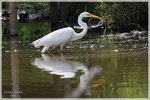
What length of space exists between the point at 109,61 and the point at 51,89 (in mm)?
3431

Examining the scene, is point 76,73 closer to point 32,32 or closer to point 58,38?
point 58,38

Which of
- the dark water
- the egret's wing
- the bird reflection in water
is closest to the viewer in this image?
the dark water

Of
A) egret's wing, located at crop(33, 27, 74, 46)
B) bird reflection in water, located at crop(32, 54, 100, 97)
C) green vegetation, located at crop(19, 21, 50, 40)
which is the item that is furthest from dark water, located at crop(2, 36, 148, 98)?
green vegetation, located at crop(19, 21, 50, 40)

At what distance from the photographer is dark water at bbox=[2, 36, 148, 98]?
775 centimetres

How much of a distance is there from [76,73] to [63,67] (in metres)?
0.97

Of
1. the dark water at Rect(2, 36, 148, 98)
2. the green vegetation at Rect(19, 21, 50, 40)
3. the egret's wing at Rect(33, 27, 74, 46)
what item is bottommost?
the dark water at Rect(2, 36, 148, 98)

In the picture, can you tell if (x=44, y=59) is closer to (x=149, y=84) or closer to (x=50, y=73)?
(x=50, y=73)

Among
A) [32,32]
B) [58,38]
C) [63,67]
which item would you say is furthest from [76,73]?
[32,32]

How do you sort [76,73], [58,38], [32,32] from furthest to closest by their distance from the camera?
1. [32,32]
2. [58,38]
3. [76,73]

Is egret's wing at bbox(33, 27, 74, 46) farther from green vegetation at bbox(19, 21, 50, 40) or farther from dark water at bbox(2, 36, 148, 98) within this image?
green vegetation at bbox(19, 21, 50, 40)

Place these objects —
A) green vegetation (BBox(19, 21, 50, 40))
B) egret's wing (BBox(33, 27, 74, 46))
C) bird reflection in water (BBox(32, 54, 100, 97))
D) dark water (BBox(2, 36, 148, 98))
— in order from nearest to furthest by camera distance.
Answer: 1. dark water (BBox(2, 36, 148, 98))
2. bird reflection in water (BBox(32, 54, 100, 97))
3. egret's wing (BBox(33, 27, 74, 46))
4. green vegetation (BBox(19, 21, 50, 40))

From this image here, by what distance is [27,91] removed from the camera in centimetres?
792

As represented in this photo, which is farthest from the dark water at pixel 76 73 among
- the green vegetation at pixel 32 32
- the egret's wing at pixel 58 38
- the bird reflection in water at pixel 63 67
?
the green vegetation at pixel 32 32

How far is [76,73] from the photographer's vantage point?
9.63 meters
